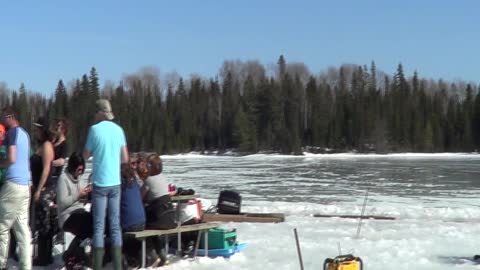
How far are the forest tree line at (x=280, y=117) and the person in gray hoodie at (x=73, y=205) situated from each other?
89.5 m

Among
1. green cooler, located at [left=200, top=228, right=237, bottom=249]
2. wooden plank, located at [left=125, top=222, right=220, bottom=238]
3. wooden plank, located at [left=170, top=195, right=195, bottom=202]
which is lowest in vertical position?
green cooler, located at [left=200, top=228, right=237, bottom=249]

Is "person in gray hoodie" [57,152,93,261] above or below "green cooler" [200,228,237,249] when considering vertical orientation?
above

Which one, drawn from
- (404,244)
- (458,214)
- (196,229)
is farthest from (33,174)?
(458,214)

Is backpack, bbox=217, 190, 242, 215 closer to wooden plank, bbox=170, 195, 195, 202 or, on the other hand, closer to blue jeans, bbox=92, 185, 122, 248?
wooden plank, bbox=170, 195, 195, 202

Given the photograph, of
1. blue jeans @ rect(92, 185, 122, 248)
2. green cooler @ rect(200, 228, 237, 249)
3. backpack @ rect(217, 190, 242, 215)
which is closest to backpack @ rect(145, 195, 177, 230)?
green cooler @ rect(200, 228, 237, 249)

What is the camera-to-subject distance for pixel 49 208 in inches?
289

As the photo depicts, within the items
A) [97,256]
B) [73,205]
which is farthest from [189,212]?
[97,256]

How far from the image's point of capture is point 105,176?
21.0 feet

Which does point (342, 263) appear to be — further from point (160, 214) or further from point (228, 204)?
point (228, 204)

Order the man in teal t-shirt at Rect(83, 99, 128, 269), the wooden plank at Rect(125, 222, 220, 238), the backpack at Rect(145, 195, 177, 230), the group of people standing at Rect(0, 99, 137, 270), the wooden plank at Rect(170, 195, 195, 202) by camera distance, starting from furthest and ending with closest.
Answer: the wooden plank at Rect(170, 195, 195, 202) → the backpack at Rect(145, 195, 177, 230) → the wooden plank at Rect(125, 222, 220, 238) → the man in teal t-shirt at Rect(83, 99, 128, 269) → the group of people standing at Rect(0, 99, 137, 270)

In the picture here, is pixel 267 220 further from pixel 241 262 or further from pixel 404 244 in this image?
pixel 241 262

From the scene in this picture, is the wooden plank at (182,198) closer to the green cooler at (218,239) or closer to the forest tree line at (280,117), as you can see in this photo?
the green cooler at (218,239)

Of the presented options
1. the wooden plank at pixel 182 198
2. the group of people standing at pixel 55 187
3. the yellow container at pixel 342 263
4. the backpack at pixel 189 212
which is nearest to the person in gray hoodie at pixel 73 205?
the group of people standing at pixel 55 187

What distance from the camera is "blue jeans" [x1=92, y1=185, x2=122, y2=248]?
6.43m
